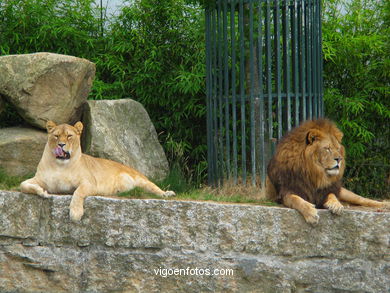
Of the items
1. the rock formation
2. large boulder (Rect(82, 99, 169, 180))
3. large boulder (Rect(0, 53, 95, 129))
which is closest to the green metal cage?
large boulder (Rect(82, 99, 169, 180))

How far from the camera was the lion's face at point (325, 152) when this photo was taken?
5.50 metres

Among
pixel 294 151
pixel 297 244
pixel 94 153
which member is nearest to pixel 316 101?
pixel 294 151

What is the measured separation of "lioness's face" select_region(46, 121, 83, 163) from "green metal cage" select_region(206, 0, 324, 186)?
178 centimetres

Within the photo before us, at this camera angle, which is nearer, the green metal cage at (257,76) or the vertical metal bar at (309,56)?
the green metal cage at (257,76)

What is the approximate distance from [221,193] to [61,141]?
187cm

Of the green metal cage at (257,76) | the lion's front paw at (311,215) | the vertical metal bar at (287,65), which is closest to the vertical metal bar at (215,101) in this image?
the green metal cage at (257,76)

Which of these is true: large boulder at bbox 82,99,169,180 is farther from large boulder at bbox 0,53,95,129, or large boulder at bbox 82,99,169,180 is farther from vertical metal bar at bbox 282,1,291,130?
vertical metal bar at bbox 282,1,291,130

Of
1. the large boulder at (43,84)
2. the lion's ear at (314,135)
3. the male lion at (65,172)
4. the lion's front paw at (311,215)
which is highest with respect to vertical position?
the large boulder at (43,84)

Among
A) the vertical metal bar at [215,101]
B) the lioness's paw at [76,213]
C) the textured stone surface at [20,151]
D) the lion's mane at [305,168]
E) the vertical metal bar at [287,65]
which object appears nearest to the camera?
the lion's mane at [305,168]

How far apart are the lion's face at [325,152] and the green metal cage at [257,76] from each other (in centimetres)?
128

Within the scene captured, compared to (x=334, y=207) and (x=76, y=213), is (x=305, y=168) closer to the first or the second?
(x=334, y=207)

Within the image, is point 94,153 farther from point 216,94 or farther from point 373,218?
point 373,218

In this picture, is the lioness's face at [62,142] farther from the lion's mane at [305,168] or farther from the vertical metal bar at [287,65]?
the vertical metal bar at [287,65]

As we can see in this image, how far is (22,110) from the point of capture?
23.1 feet
